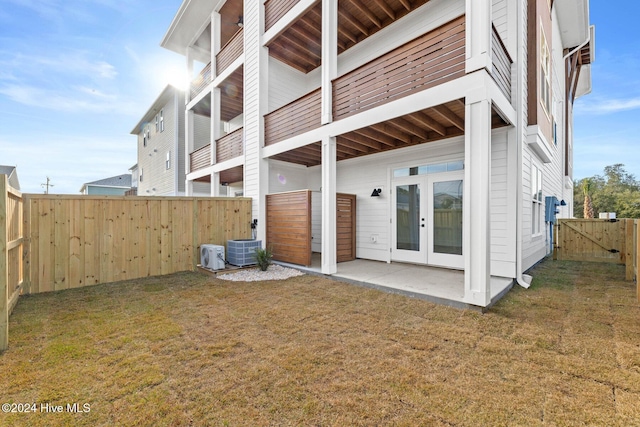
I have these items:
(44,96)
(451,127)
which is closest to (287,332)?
(451,127)

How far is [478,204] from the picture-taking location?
3826mm

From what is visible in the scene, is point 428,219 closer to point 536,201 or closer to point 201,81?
point 536,201

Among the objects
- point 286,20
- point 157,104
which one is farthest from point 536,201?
point 157,104

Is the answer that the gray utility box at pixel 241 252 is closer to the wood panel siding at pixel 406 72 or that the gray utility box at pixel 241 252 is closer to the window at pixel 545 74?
the wood panel siding at pixel 406 72

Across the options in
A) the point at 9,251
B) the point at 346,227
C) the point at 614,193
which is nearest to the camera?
the point at 9,251

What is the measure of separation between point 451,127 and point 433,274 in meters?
3.10

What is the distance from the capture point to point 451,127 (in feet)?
19.2

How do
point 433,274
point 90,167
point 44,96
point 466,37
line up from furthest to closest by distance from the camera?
point 90,167
point 44,96
point 433,274
point 466,37

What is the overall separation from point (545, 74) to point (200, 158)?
11307mm

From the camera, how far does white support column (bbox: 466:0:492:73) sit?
3797 mm

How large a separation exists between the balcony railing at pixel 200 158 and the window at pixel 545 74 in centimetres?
1014

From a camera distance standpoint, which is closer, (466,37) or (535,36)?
(466,37)

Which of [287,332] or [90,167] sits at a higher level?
[90,167]

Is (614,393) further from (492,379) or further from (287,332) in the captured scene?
(287,332)
